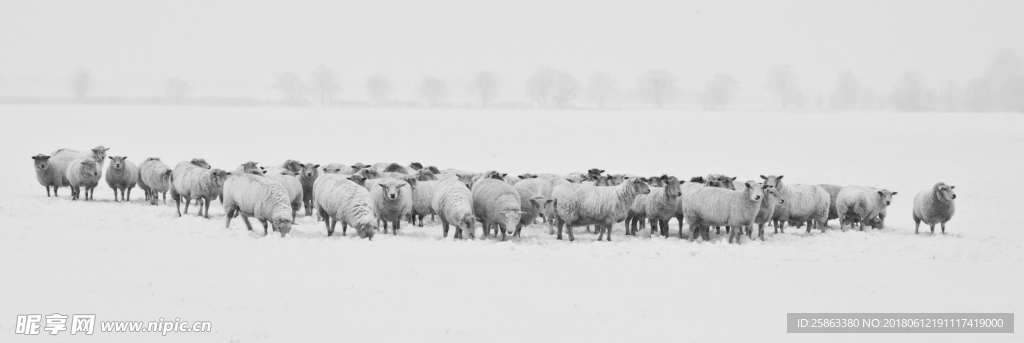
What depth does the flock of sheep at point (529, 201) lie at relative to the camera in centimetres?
1855

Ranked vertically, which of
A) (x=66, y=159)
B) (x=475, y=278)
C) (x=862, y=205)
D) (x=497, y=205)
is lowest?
(x=475, y=278)

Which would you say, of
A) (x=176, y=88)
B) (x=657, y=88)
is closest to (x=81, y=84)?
(x=176, y=88)

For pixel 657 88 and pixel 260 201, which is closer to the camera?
pixel 260 201

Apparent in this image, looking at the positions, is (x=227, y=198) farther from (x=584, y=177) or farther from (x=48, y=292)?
(x=584, y=177)

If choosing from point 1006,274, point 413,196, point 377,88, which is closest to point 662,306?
point 1006,274

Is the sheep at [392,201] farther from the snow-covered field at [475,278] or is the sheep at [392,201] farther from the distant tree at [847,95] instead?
the distant tree at [847,95]

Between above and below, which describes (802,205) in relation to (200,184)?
below

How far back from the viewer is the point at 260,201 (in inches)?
714

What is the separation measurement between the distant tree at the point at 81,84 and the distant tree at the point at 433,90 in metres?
45.2

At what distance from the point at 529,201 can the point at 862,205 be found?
9771 mm

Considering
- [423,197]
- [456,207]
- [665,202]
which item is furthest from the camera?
[423,197]

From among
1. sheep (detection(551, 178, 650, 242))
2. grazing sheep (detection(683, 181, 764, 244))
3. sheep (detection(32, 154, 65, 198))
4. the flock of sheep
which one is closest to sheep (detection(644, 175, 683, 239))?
the flock of sheep

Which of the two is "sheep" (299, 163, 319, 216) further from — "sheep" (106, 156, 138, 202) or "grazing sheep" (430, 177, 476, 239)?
"sheep" (106, 156, 138, 202)

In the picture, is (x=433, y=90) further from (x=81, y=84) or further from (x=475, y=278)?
(x=475, y=278)
